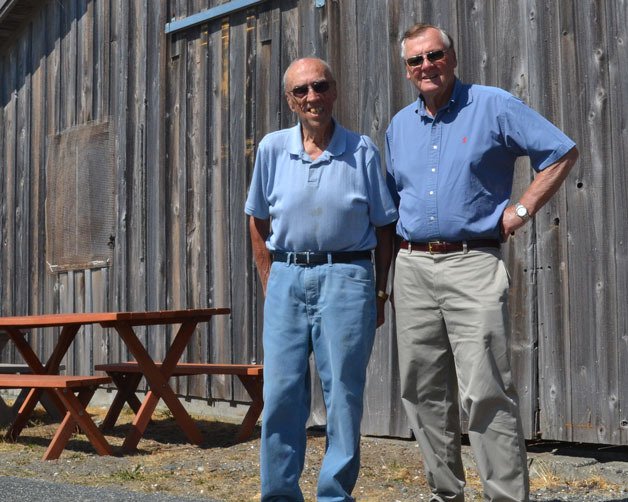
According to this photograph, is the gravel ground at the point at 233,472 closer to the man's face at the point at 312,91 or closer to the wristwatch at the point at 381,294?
the wristwatch at the point at 381,294

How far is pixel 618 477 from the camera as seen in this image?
19.0 ft

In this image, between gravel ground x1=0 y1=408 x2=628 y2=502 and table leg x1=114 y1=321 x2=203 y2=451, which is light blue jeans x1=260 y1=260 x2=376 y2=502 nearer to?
gravel ground x1=0 y1=408 x2=628 y2=502

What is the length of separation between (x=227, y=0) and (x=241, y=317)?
244 centimetres

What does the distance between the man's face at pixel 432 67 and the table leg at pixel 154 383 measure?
132 inches

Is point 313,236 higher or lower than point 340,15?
lower

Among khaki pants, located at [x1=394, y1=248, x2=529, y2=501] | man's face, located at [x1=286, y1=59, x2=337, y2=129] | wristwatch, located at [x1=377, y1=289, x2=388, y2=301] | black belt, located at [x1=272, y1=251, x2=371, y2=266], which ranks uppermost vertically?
man's face, located at [x1=286, y1=59, x2=337, y2=129]

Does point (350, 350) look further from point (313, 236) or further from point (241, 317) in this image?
point (241, 317)

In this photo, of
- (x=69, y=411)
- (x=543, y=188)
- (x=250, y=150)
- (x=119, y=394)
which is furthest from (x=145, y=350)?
(x=543, y=188)

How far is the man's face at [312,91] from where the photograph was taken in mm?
4652

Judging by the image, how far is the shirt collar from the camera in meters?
4.68

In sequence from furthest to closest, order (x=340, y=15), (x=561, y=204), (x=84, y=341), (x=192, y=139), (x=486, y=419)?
(x=84, y=341) → (x=192, y=139) → (x=340, y=15) → (x=561, y=204) → (x=486, y=419)

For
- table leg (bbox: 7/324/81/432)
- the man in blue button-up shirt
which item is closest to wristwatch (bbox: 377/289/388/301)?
the man in blue button-up shirt

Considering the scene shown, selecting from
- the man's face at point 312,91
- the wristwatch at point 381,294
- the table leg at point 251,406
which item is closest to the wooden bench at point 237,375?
the table leg at point 251,406

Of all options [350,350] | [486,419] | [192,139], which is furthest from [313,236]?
[192,139]
